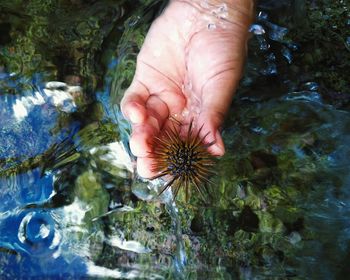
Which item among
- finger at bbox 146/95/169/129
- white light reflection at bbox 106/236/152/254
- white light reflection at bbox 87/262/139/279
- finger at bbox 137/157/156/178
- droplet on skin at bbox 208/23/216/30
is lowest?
white light reflection at bbox 87/262/139/279

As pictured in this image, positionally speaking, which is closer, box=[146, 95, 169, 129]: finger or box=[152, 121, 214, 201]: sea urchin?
box=[152, 121, 214, 201]: sea urchin

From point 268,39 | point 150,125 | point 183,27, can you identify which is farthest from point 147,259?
point 268,39

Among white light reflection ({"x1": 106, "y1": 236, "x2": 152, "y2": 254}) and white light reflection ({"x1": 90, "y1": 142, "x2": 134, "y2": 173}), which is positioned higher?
white light reflection ({"x1": 90, "y1": 142, "x2": 134, "y2": 173})

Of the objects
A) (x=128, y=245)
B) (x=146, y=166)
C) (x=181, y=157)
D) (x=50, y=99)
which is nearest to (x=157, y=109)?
(x=146, y=166)

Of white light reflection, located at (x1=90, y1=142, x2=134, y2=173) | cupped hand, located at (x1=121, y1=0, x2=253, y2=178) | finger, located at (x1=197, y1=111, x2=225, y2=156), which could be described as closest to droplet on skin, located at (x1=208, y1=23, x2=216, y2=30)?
cupped hand, located at (x1=121, y1=0, x2=253, y2=178)

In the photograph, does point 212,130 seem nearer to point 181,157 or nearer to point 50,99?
point 181,157

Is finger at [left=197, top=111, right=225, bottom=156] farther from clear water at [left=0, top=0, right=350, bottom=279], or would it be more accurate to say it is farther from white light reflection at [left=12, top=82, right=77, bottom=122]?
white light reflection at [left=12, top=82, right=77, bottom=122]

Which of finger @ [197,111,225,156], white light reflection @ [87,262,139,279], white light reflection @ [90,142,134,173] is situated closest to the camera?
finger @ [197,111,225,156]

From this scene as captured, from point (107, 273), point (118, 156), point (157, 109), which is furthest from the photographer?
point (118, 156)
